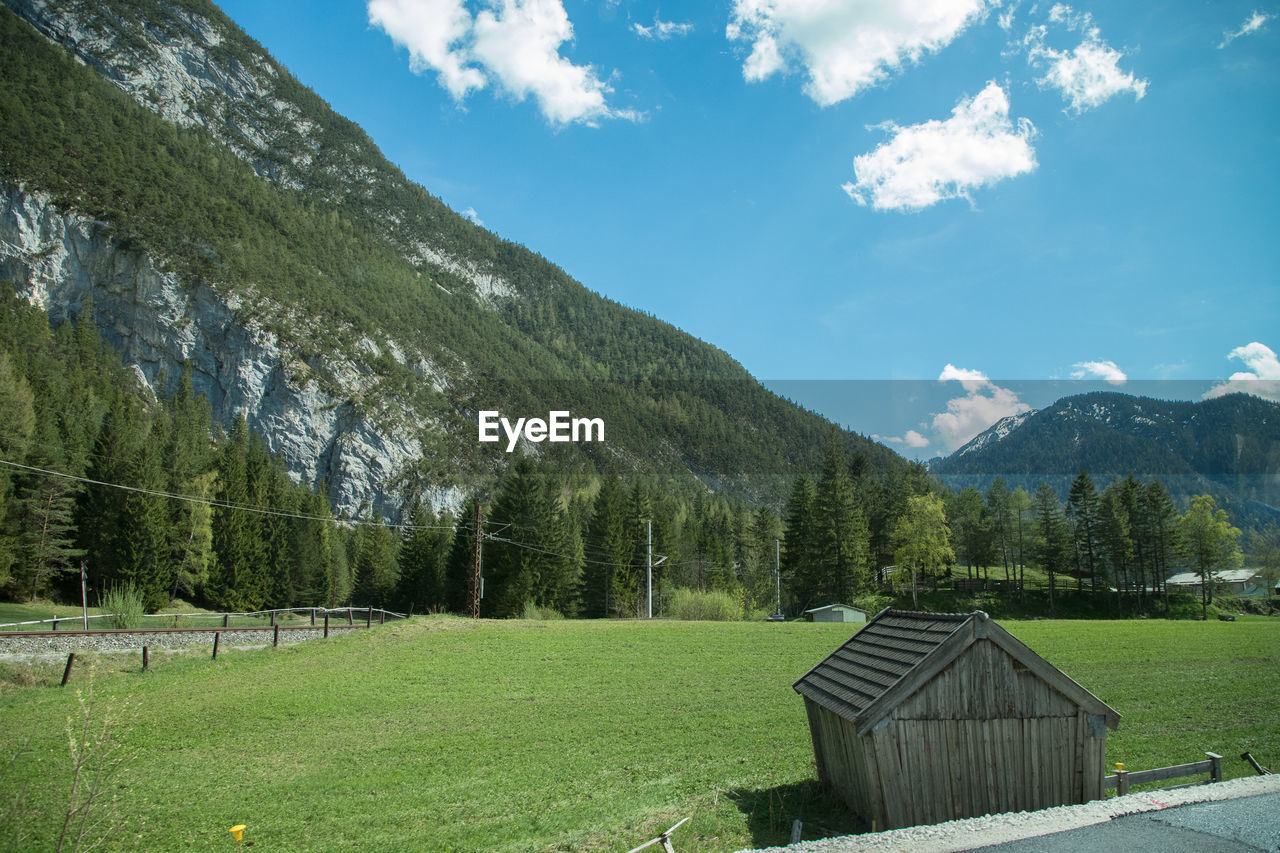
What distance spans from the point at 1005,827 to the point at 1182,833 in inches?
73.7

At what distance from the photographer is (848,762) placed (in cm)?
940

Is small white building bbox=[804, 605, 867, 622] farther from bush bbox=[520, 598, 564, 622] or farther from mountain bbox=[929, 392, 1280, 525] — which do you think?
mountain bbox=[929, 392, 1280, 525]

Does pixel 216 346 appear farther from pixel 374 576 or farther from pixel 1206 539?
pixel 1206 539

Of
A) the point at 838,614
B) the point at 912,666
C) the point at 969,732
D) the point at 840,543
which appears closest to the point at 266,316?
the point at 840,543

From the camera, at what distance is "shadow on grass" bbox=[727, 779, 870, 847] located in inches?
348

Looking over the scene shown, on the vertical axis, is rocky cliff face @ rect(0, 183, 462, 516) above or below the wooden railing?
above

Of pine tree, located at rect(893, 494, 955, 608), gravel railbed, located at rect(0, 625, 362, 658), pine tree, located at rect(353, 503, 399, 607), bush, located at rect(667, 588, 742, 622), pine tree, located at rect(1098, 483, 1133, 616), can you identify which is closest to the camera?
gravel railbed, located at rect(0, 625, 362, 658)

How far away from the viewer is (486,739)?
14.7 metres

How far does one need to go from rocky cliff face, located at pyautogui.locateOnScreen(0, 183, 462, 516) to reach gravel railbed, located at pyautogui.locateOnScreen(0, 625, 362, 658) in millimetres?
96134

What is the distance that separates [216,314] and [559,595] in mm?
103705

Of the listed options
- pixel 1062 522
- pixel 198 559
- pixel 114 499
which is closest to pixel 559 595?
pixel 198 559

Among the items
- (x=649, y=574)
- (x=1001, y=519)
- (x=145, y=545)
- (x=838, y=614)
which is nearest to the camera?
(x=649, y=574)

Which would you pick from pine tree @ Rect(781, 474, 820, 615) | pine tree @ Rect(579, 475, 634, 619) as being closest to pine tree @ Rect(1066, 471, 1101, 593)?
pine tree @ Rect(781, 474, 820, 615)

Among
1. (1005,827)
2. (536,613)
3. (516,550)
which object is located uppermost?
(516,550)
